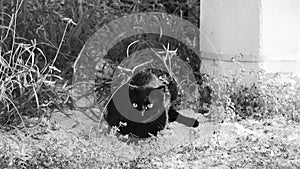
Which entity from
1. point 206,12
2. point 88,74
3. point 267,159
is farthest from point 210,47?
point 267,159

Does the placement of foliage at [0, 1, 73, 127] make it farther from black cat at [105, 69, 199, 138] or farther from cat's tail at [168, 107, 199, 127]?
cat's tail at [168, 107, 199, 127]

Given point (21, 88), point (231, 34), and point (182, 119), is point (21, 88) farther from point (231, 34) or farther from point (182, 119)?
point (231, 34)

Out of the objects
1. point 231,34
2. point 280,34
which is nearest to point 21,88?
point 231,34

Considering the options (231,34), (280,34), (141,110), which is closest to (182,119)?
(141,110)

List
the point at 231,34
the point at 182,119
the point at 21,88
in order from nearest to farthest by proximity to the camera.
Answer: the point at 21,88 → the point at 182,119 → the point at 231,34

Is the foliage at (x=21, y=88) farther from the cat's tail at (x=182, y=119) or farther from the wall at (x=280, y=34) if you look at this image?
the wall at (x=280, y=34)

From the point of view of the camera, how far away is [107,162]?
2746 millimetres

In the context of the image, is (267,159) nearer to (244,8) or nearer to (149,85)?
(149,85)

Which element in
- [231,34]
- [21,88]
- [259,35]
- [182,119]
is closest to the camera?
[21,88]

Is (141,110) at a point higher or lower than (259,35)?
lower

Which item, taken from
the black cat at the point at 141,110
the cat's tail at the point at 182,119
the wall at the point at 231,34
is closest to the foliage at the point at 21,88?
the black cat at the point at 141,110

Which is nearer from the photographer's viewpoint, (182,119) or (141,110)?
(141,110)

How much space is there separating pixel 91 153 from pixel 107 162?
104 mm

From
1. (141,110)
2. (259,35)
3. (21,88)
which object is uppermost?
(259,35)
